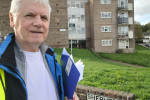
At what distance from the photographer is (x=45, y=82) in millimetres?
1481

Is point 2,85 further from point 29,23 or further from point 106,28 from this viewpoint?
point 106,28

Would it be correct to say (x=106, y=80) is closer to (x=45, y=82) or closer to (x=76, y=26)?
(x=45, y=82)

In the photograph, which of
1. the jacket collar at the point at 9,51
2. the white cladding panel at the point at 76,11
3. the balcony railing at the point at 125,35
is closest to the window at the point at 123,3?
the balcony railing at the point at 125,35

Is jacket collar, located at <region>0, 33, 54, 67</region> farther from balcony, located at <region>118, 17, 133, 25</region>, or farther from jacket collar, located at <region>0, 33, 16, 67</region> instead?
balcony, located at <region>118, 17, 133, 25</region>

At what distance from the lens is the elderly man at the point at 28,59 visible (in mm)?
1162

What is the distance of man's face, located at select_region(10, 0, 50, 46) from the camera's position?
51.6 inches

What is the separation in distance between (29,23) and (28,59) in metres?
0.37

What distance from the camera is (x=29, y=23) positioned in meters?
1.32

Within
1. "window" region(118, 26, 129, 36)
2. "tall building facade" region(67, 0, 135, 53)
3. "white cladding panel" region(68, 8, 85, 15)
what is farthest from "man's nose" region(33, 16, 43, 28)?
"white cladding panel" region(68, 8, 85, 15)

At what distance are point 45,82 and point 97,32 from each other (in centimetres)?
2649

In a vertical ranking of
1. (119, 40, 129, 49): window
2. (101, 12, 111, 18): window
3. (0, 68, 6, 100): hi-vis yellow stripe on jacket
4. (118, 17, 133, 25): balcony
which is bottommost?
(119, 40, 129, 49): window

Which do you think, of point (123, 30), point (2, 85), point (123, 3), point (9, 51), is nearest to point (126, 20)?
point (123, 30)

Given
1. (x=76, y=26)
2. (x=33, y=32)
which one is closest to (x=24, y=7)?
(x=33, y=32)

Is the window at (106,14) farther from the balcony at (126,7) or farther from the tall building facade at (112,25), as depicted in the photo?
the balcony at (126,7)
